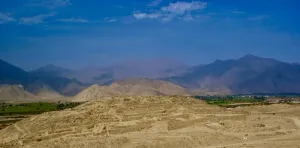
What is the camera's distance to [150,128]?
148ft

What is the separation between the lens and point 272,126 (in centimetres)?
4872

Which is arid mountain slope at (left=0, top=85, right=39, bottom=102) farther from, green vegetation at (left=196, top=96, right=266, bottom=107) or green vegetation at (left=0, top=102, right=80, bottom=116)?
green vegetation at (left=196, top=96, right=266, bottom=107)

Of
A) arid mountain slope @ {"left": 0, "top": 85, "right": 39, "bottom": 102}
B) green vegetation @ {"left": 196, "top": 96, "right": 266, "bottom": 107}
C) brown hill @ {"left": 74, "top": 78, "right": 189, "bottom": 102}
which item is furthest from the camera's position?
arid mountain slope @ {"left": 0, "top": 85, "right": 39, "bottom": 102}

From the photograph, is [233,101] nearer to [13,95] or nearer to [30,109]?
[30,109]

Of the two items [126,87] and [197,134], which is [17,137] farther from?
[126,87]

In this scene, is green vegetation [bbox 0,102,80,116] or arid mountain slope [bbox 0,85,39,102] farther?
arid mountain slope [bbox 0,85,39,102]

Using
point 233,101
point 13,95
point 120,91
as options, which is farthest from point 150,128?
point 13,95

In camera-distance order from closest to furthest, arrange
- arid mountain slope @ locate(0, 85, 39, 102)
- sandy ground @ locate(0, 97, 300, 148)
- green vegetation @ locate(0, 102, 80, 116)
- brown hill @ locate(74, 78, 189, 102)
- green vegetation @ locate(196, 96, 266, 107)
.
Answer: sandy ground @ locate(0, 97, 300, 148) → green vegetation @ locate(0, 102, 80, 116) → green vegetation @ locate(196, 96, 266, 107) → brown hill @ locate(74, 78, 189, 102) → arid mountain slope @ locate(0, 85, 39, 102)

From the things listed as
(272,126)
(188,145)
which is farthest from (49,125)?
(272,126)

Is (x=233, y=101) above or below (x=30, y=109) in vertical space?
above

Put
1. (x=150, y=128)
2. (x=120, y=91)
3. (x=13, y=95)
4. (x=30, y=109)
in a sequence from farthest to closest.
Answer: (x=13, y=95), (x=120, y=91), (x=30, y=109), (x=150, y=128)

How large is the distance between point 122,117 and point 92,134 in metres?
5.55

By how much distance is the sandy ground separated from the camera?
126 feet

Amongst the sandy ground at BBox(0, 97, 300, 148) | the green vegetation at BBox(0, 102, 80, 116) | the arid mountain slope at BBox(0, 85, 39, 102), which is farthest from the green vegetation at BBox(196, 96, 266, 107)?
the arid mountain slope at BBox(0, 85, 39, 102)
